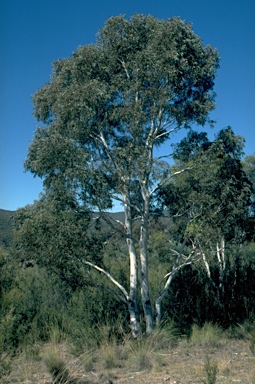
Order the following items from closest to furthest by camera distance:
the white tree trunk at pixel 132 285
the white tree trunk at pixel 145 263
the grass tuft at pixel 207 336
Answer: the grass tuft at pixel 207 336
the white tree trunk at pixel 132 285
the white tree trunk at pixel 145 263

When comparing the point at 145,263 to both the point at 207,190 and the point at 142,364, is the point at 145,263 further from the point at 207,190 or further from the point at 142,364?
the point at 142,364

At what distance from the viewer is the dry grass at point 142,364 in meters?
7.74

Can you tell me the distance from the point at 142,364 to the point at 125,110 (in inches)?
277

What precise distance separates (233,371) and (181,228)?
6605mm

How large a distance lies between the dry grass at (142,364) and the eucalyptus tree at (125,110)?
1.68 m

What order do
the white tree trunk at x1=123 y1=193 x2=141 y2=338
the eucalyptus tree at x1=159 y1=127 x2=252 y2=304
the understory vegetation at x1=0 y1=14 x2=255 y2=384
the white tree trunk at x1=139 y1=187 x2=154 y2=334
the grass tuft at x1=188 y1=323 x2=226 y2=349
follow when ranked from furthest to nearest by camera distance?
the eucalyptus tree at x1=159 y1=127 x2=252 y2=304
the white tree trunk at x1=139 y1=187 x2=154 y2=334
the white tree trunk at x1=123 y1=193 x2=141 y2=338
the grass tuft at x1=188 y1=323 x2=226 y2=349
the understory vegetation at x1=0 y1=14 x2=255 y2=384

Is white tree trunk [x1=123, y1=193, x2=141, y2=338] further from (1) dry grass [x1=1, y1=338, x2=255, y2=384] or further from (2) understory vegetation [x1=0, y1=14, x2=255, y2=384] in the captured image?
(1) dry grass [x1=1, y1=338, x2=255, y2=384]

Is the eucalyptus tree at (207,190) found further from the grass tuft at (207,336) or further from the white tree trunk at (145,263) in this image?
the grass tuft at (207,336)

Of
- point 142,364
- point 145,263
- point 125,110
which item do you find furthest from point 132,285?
point 125,110

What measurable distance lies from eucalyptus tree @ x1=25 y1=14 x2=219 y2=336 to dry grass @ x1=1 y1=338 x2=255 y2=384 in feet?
5.52

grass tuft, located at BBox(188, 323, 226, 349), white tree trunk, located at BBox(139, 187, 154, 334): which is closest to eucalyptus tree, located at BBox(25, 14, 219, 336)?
white tree trunk, located at BBox(139, 187, 154, 334)

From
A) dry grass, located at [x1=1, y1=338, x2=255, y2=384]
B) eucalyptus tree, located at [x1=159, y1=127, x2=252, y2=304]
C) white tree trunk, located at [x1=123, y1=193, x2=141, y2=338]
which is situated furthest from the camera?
eucalyptus tree, located at [x1=159, y1=127, x2=252, y2=304]

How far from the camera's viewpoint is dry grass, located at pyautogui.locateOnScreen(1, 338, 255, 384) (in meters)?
7.74

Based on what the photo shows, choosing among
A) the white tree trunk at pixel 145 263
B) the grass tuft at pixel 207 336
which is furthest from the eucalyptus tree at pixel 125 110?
the grass tuft at pixel 207 336
